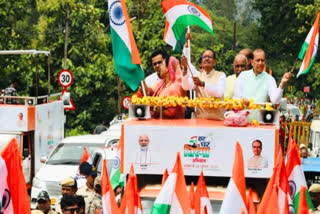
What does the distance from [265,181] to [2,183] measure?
11.1 ft

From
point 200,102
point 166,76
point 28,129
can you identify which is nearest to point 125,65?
point 166,76

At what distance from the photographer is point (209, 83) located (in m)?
10.3

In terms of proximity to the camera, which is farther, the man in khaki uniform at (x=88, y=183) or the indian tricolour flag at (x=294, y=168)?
the man in khaki uniform at (x=88, y=183)

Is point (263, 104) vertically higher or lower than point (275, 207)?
higher

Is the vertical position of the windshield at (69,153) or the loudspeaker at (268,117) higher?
the loudspeaker at (268,117)

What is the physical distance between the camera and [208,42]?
87.4 m

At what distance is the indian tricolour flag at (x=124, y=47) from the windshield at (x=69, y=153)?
7.40m

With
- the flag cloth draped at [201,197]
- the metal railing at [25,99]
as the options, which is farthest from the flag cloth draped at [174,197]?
the metal railing at [25,99]

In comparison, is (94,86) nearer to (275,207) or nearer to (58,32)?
(58,32)

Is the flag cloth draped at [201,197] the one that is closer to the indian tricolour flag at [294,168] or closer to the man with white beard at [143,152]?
the man with white beard at [143,152]

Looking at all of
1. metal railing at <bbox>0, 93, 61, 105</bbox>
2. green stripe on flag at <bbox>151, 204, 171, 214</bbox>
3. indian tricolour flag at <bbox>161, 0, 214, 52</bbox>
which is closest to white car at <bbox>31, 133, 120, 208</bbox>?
metal railing at <bbox>0, 93, 61, 105</bbox>

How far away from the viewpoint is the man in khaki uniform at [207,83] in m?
10.2

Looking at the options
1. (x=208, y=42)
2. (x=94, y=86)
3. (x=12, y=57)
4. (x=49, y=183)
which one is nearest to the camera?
(x=49, y=183)

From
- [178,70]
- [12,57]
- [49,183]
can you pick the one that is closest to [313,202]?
[178,70]
